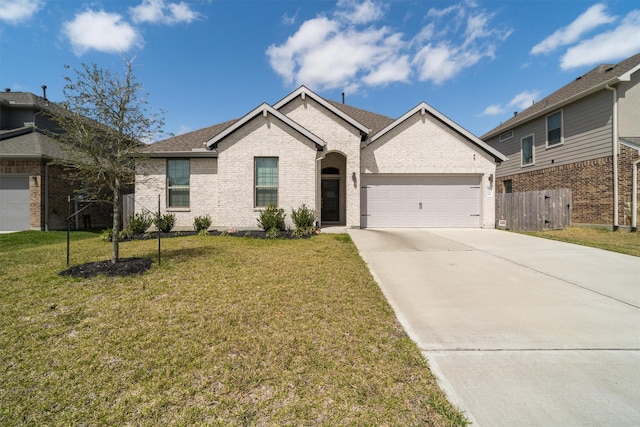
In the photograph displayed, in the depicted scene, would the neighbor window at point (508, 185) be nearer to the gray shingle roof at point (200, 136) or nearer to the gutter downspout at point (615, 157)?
the gutter downspout at point (615, 157)

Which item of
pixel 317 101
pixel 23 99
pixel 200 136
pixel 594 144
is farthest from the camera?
pixel 23 99

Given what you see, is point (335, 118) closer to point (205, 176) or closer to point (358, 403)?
point (205, 176)

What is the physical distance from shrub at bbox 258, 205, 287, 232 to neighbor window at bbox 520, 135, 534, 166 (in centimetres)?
1544

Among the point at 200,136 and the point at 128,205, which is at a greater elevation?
the point at 200,136

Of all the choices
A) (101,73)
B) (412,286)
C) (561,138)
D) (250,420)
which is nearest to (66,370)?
(250,420)

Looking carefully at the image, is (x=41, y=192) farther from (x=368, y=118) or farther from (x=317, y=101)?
(x=368, y=118)

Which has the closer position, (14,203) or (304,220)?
(304,220)

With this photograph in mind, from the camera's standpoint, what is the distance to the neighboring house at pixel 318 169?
1127 cm

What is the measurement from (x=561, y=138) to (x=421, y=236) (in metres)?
10.6

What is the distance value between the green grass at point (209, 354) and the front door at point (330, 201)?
9.96 m

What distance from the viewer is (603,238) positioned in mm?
10523

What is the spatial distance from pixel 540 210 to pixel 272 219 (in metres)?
12.4

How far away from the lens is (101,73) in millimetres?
5512

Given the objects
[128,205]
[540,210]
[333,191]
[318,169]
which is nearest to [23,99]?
[128,205]
